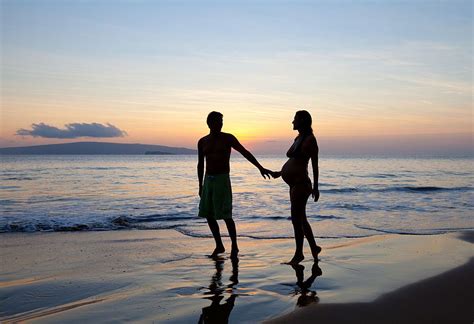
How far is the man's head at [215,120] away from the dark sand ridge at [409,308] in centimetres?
333

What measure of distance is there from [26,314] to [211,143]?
3556 mm

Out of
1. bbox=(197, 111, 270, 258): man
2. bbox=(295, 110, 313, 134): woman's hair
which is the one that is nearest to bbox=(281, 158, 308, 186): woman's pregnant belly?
bbox=(295, 110, 313, 134): woman's hair

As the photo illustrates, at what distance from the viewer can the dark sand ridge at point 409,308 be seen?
364cm

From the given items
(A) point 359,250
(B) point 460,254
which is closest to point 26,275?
(A) point 359,250

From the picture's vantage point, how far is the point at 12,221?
10898mm

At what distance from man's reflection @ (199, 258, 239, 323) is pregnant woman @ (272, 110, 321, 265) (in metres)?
1.08

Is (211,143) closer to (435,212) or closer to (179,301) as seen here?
(179,301)

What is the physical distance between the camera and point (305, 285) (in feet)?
15.6

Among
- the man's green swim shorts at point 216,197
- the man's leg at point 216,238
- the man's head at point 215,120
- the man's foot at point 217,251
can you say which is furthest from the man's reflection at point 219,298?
the man's head at point 215,120

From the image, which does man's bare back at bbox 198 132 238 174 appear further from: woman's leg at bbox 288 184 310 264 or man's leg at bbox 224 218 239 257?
woman's leg at bbox 288 184 310 264

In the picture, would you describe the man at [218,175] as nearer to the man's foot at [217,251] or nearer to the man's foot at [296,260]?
the man's foot at [217,251]

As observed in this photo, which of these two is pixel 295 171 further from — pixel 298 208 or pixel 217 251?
pixel 217 251

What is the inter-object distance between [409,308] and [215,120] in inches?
148

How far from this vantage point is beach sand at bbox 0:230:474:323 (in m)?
3.82
